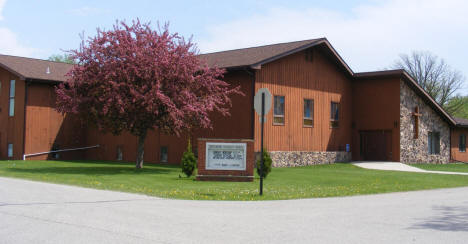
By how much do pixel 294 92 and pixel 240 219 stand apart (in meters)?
20.8

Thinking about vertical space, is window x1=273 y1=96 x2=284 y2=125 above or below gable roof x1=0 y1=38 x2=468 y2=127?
below

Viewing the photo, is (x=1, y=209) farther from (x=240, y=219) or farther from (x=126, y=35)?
(x=126, y=35)

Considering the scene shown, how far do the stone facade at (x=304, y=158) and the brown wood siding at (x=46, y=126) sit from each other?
13.7 meters

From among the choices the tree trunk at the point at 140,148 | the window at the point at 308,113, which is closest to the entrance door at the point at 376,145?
the window at the point at 308,113

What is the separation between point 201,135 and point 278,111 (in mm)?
4550

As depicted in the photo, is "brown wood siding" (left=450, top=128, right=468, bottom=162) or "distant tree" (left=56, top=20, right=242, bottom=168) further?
"brown wood siding" (left=450, top=128, right=468, bottom=162)

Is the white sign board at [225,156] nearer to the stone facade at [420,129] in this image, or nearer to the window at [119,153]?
the window at [119,153]

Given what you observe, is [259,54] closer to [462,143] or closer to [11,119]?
[11,119]

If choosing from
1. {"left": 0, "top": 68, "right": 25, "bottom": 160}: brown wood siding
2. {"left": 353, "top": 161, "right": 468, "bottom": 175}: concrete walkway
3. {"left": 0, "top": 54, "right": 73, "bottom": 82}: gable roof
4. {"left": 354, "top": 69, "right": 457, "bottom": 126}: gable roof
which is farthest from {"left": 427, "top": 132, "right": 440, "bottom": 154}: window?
{"left": 0, "top": 68, "right": 25, "bottom": 160}: brown wood siding

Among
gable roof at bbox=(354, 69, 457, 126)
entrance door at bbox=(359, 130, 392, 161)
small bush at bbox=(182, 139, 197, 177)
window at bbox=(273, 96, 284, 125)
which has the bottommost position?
small bush at bbox=(182, 139, 197, 177)

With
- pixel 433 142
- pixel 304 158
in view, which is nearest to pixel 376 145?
pixel 433 142

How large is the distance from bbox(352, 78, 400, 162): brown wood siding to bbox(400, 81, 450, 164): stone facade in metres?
0.36

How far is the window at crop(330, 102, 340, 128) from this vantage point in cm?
3297

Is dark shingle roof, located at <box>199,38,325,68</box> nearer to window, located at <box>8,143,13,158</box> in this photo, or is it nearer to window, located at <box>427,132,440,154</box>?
window, located at <box>427,132,440,154</box>
